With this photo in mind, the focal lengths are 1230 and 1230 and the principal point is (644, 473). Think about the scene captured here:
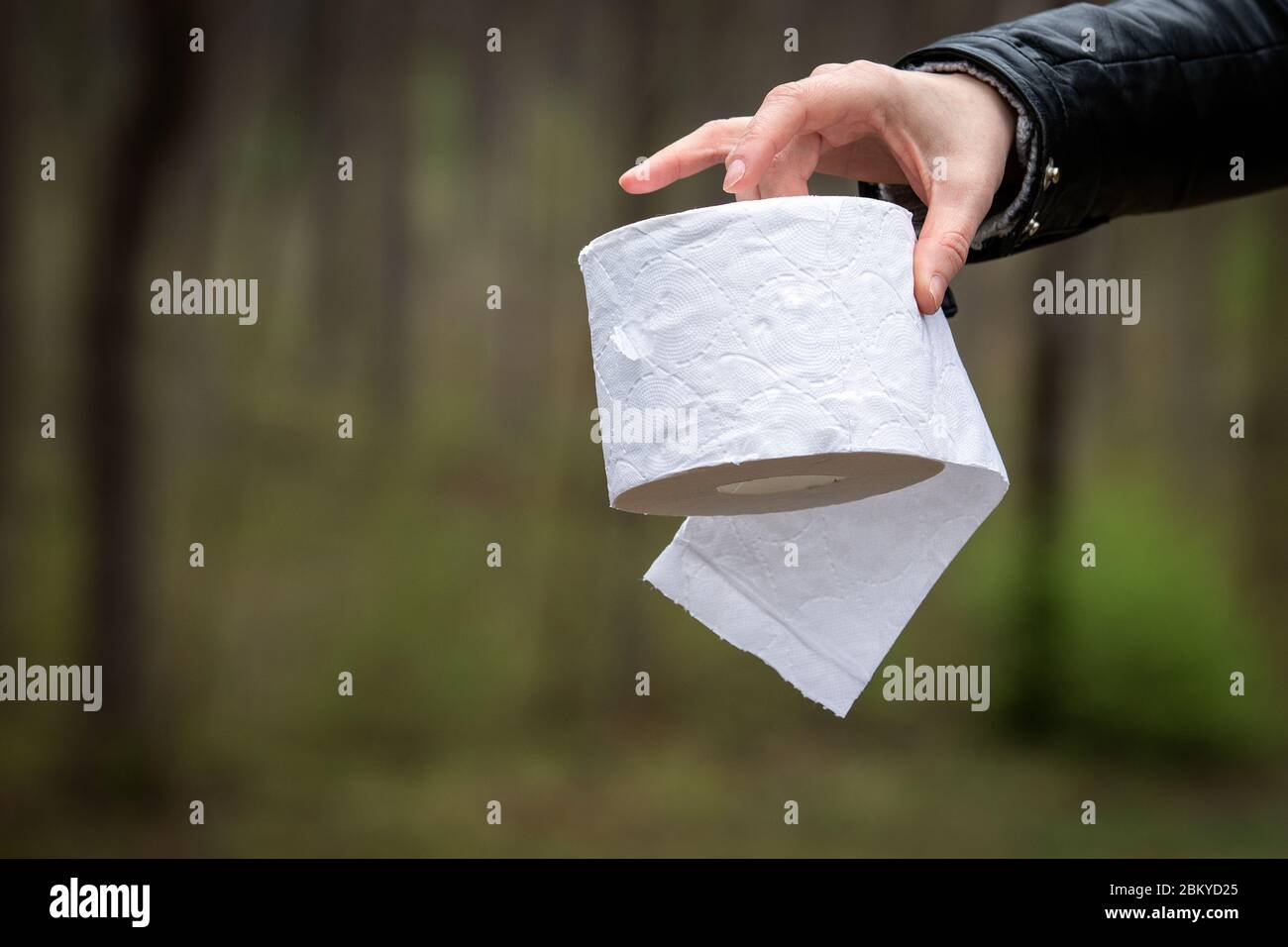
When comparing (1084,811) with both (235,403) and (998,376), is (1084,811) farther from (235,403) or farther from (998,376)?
(235,403)

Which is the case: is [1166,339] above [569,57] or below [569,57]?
below

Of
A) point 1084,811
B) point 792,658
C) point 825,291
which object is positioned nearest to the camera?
point 825,291

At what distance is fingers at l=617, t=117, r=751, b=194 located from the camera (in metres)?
1.01

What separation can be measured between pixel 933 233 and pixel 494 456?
2.19 metres

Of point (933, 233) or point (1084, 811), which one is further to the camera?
point (1084, 811)

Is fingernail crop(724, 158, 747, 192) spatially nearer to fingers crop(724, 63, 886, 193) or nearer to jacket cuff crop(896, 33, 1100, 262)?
fingers crop(724, 63, 886, 193)

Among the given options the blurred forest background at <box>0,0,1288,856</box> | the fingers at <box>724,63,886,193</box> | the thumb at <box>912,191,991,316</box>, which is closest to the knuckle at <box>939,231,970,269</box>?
the thumb at <box>912,191,991,316</box>

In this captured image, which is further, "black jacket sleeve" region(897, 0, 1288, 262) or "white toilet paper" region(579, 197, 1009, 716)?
"black jacket sleeve" region(897, 0, 1288, 262)

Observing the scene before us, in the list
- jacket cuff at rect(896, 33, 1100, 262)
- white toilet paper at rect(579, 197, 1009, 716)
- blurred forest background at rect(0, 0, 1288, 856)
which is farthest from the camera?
blurred forest background at rect(0, 0, 1288, 856)

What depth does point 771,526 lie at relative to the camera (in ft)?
3.64

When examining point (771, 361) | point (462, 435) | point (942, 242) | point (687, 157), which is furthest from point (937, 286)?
point (462, 435)

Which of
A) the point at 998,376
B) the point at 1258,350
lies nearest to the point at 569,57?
the point at 998,376

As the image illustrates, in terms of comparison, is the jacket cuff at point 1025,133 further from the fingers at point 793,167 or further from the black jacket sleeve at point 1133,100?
the fingers at point 793,167

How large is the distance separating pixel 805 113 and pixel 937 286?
0.57 feet
